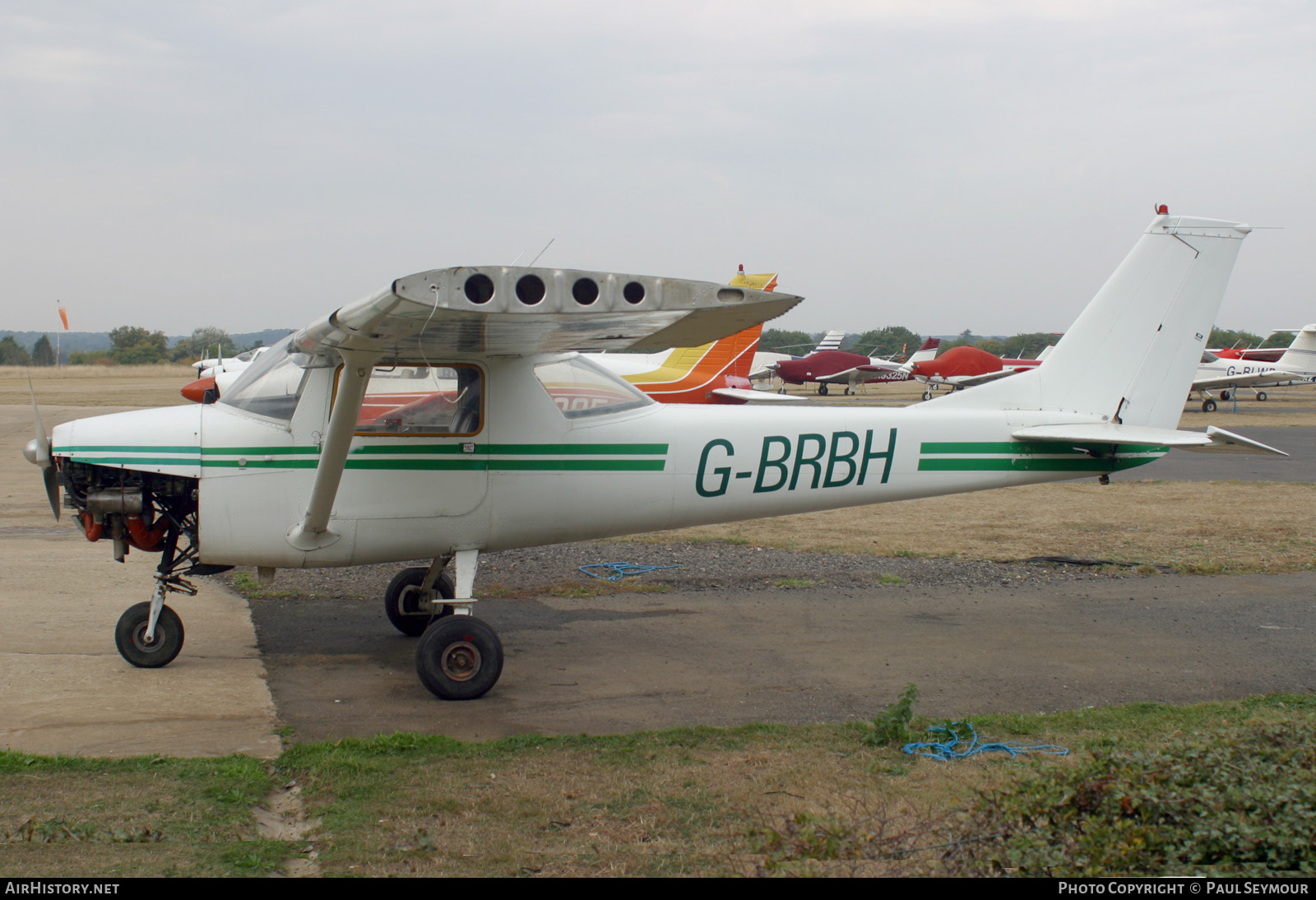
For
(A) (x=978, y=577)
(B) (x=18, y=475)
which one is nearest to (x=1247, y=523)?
(A) (x=978, y=577)

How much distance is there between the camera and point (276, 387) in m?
6.22

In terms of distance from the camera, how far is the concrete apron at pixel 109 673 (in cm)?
511

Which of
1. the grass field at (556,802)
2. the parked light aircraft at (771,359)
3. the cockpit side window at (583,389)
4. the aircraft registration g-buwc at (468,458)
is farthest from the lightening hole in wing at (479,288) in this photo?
the parked light aircraft at (771,359)

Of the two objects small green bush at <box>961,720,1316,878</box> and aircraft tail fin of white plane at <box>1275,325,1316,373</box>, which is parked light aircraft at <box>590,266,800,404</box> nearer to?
small green bush at <box>961,720,1316,878</box>

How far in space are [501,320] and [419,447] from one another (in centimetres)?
159

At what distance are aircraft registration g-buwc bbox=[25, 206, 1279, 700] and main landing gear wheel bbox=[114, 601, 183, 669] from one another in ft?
0.04

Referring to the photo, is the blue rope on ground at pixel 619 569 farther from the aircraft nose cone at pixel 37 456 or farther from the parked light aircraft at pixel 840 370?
the parked light aircraft at pixel 840 370

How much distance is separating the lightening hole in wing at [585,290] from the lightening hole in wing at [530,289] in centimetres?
14

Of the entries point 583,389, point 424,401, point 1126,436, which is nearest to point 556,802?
point 424,401

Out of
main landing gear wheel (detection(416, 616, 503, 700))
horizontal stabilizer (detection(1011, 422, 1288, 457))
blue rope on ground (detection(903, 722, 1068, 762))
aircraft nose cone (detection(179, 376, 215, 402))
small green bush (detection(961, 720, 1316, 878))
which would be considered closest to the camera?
small green bush (detection(961, 720, 1316, 878))

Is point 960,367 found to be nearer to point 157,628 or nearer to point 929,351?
point 929,351

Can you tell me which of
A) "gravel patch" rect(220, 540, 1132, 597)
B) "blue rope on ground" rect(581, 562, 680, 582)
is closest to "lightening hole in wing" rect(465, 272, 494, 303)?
"gravel patch" rect(220, 540, 1132, 597)

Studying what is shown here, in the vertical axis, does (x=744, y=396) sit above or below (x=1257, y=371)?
below

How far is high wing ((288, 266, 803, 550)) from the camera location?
384cm
